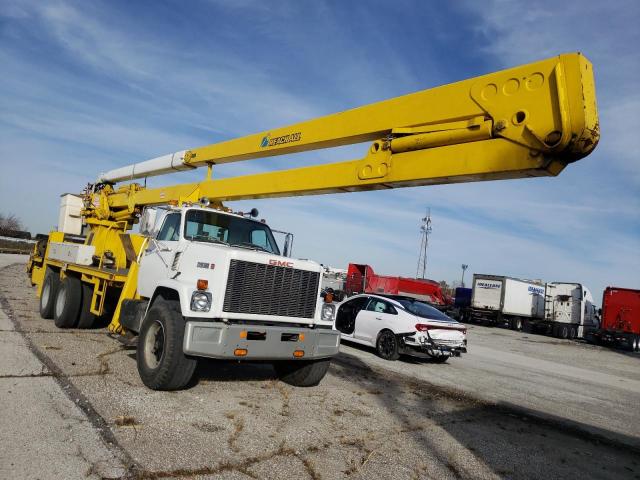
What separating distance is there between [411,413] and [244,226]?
3700 mm

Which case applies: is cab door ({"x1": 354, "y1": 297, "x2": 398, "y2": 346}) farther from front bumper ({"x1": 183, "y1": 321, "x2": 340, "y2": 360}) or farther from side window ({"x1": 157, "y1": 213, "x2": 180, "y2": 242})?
side window ({"x1": 157, "y1": 213, "x2": 180, "y2": 242})

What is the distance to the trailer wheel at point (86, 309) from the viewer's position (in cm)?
948

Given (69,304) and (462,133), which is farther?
(69,304)

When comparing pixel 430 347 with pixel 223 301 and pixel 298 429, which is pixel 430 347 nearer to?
pixel 298 429

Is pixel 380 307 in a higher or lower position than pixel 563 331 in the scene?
higher

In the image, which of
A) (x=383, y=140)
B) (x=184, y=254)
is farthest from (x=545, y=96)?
(x=184, y=254)

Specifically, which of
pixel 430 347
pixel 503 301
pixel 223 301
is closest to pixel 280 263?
pixel 223 301

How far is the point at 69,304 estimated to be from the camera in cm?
934

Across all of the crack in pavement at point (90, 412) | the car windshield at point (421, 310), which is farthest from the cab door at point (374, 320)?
the crack in pavement at point (90, 412)

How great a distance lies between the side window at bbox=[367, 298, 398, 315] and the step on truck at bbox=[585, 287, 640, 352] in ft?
67.6

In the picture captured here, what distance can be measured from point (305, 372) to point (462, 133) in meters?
4.04

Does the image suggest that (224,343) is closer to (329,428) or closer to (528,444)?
(329,428)

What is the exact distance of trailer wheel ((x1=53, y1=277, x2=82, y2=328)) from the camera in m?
9.34

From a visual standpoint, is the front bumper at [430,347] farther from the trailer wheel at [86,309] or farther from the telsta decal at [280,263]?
the trailer wheel at [86,309]
